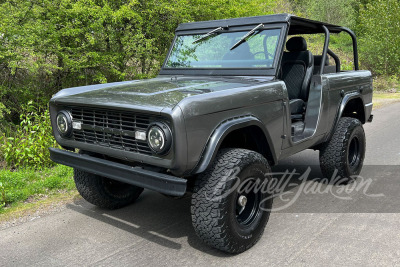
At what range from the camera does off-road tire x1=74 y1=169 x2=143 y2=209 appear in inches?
150

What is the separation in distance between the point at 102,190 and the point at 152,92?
1.24 metres

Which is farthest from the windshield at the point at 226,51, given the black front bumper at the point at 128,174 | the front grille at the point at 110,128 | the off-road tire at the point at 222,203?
the black front bumper at the point at 128,174

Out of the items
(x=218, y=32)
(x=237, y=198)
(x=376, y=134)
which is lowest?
(x=376, y=134)

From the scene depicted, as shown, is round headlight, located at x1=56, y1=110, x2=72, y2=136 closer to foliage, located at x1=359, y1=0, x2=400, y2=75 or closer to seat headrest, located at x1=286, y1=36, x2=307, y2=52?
seat headrest, located at x1=286, y1=36, x2=307, y2=52

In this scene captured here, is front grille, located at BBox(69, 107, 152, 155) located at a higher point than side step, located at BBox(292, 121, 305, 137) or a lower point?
higher

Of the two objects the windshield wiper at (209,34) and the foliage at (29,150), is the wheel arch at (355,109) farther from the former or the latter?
the foliage at (29,150)

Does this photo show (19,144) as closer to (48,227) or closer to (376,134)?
(48,227)

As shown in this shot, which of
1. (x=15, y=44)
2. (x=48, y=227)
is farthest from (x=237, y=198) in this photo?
(x=15, y=44)

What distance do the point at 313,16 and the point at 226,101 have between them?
29073 millimetres

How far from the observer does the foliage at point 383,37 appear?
17219mm

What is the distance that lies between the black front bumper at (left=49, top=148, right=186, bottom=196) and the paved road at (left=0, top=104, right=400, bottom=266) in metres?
0.62

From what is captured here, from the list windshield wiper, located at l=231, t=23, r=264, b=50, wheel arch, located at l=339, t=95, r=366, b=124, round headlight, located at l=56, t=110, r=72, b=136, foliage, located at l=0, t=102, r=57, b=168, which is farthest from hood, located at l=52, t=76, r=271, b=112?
foliage, located at l=0, t=102, r=57, b=168

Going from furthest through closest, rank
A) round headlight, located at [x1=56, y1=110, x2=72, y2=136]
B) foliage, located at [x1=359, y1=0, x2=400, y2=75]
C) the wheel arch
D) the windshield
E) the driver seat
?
foliage, located at [x1=359, y1=0, x2=400, y2=75] → the wheel arch → the driver seat → the windshield → round headlight, located at [x1=56, y1=110, x2=72, y2=136]

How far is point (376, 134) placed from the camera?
7.71 meters
